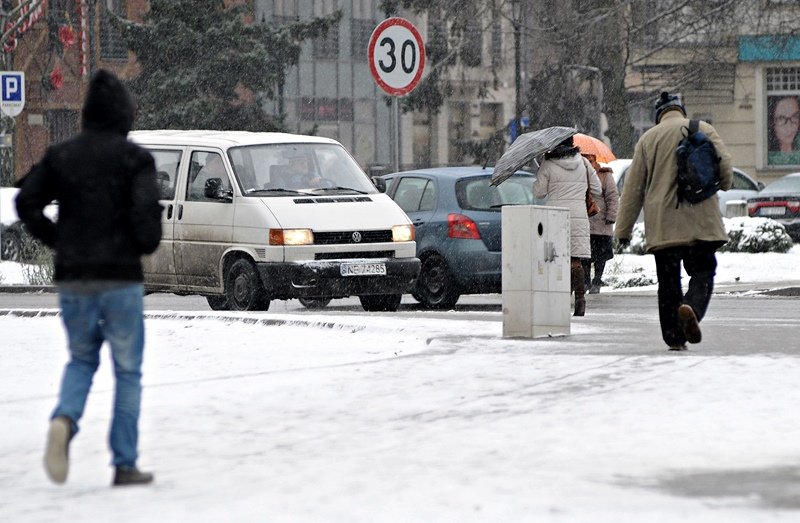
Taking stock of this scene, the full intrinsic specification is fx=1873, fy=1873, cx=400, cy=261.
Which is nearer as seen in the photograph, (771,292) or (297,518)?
(297,518)

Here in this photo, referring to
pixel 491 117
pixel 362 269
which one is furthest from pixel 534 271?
pixel 491 117

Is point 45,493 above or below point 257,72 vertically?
below

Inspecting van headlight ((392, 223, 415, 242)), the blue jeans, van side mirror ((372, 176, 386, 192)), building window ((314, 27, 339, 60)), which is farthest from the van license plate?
building window ((314, 27, 339, 60))

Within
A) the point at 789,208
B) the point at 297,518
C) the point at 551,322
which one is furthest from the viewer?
the point at 789,208

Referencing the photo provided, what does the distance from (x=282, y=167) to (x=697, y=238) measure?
22.0ft

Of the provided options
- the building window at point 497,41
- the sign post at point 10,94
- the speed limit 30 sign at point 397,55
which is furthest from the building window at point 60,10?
the speed limit 30 sign at point 397,55

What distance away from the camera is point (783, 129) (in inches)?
1956

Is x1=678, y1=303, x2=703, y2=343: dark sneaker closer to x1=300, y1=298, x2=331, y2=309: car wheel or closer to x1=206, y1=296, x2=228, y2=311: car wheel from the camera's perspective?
x1=206, y1=296, x2=228, y2=311: car wheel

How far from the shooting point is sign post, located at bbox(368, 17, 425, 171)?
18.9 m

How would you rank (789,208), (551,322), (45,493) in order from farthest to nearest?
(789,208)
(551,322)
(45,493)

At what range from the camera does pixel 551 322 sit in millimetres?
13734

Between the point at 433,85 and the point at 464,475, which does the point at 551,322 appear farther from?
the point at 433,85

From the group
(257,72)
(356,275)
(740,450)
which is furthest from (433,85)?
(740,450)

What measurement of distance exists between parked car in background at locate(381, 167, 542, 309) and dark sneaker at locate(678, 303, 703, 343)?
22.8 feet
